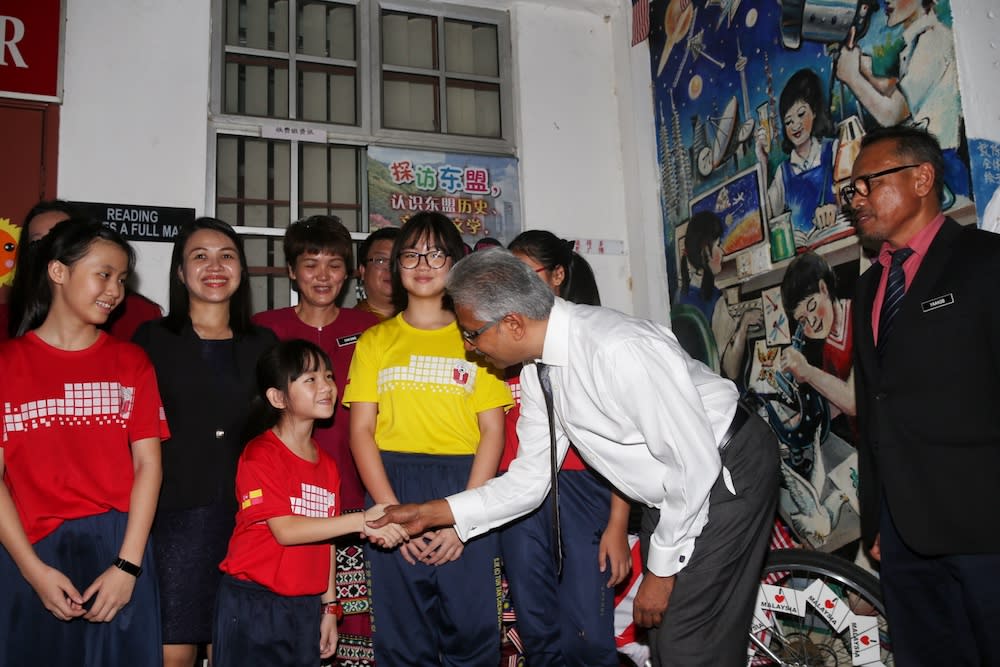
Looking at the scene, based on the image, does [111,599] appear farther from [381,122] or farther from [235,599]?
[381,122]

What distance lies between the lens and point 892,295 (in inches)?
87.6

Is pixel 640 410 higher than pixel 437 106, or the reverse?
pixel 437 106

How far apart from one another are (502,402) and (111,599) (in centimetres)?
125

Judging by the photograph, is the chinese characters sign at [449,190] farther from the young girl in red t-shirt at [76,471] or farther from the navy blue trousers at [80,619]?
the navy blue trousers at [80,619]

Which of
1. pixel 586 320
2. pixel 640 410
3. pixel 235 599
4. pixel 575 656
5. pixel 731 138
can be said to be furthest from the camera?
pixel 731 138

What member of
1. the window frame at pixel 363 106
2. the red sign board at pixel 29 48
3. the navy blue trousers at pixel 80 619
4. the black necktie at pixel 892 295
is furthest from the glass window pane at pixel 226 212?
the black necktie at pixel 892 295

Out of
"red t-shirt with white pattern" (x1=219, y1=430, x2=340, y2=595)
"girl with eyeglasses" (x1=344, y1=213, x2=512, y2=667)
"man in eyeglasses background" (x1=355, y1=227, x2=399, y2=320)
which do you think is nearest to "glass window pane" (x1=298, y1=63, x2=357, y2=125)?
"man in eyeglasses background" (x1=355, y1=227, x2=399, y2=320)

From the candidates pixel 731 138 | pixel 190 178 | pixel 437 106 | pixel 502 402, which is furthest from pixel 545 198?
pixel 502 402

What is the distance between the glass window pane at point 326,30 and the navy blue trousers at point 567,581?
3435 millimetres

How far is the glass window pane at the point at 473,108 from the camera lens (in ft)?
16.0

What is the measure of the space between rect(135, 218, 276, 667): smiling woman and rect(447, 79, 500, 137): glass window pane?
258cm

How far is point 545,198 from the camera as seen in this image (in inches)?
188

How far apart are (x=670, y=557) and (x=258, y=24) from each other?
4.11 metres

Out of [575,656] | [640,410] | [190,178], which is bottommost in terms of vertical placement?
[575,656]
